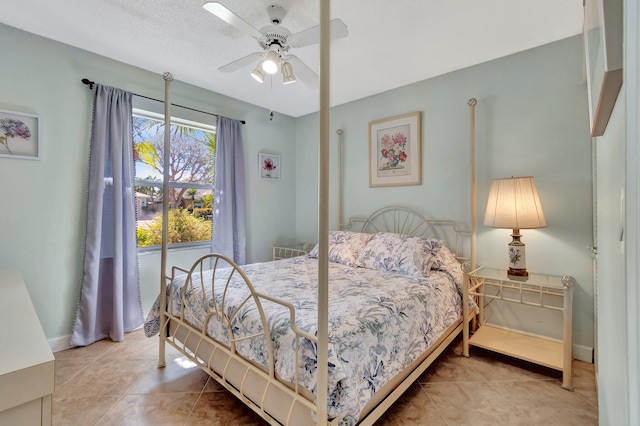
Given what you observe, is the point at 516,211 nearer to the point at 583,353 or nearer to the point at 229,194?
the point at 583,353

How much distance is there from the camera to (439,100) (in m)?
2.86

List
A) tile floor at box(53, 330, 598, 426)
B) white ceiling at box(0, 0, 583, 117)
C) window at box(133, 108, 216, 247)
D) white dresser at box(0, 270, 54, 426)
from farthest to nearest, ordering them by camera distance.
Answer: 1. window at box(133, 108, 216, 247)
2. white ceiling at box(0, 0, 583, 117)
3. tile floor at box(53, 330, 598, 426)
4. white dresser at box(0, 270, 54, 426)

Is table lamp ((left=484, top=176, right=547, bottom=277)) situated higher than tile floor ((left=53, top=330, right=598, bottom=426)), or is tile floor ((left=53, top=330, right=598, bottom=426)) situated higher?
table lamp ((left=484, top=176, right=547, bottom=277))

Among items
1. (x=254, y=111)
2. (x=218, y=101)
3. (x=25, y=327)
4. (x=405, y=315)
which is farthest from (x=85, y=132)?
(x=405, y=315)

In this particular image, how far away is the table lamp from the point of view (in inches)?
82.0

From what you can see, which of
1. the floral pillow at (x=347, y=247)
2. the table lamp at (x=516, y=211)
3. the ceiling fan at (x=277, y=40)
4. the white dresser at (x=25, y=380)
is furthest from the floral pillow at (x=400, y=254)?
the white dresser at (x=25, y=380)

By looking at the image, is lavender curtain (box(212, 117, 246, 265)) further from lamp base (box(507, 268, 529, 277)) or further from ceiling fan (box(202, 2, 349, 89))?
lamp base (box(507, 268, 529, 277))

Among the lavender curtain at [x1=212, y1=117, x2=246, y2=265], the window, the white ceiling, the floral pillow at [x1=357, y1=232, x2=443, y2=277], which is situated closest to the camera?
the white ceiling

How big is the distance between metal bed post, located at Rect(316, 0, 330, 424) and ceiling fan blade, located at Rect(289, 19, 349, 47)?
25.2 inches

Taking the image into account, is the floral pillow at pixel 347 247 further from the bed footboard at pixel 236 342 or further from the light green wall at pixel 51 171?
the light green wall at pixel 51 171

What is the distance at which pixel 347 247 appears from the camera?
9.50ft

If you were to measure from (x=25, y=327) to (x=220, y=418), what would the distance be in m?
1.12

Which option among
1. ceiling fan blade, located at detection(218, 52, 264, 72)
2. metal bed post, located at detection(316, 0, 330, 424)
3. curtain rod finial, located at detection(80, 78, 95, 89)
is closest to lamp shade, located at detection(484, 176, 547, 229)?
metal bed post, located at detection(316, 0, 330, 424)

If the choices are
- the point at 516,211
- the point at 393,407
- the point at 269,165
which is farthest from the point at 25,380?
the point at 269,165
